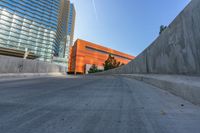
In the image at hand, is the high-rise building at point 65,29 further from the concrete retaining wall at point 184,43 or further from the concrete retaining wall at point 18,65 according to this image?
the concrete retaining wall at point 184,43

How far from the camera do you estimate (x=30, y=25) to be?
7569 centimetres

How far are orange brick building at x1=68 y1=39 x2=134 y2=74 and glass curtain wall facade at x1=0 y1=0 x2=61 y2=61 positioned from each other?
55.7ft

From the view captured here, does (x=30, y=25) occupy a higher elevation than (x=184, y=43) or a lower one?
higher

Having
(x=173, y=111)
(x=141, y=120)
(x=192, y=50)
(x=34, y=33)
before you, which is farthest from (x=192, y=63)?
(x=34, y=33)

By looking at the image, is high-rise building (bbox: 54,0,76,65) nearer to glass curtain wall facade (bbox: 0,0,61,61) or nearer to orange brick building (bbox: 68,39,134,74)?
orange brick building (bbox: 68,39,134,74)

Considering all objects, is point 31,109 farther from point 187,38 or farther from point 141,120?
point 187,38

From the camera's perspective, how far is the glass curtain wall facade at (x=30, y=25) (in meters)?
66.2

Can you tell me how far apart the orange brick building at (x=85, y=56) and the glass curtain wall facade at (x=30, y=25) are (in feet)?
55.7

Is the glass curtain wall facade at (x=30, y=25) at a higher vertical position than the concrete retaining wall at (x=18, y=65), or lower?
higher

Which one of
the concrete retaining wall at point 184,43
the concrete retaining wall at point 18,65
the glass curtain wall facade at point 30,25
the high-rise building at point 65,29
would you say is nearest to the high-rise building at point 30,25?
the glass curtain wall facade at point 30,25

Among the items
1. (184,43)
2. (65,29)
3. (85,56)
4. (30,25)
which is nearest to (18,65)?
(184,43)

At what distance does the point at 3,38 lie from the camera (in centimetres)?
6431

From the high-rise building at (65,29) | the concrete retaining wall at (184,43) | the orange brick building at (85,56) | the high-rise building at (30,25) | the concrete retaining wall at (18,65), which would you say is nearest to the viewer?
the concrete retaining wall at (184,43)

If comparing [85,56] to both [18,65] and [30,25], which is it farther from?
[18,65]
